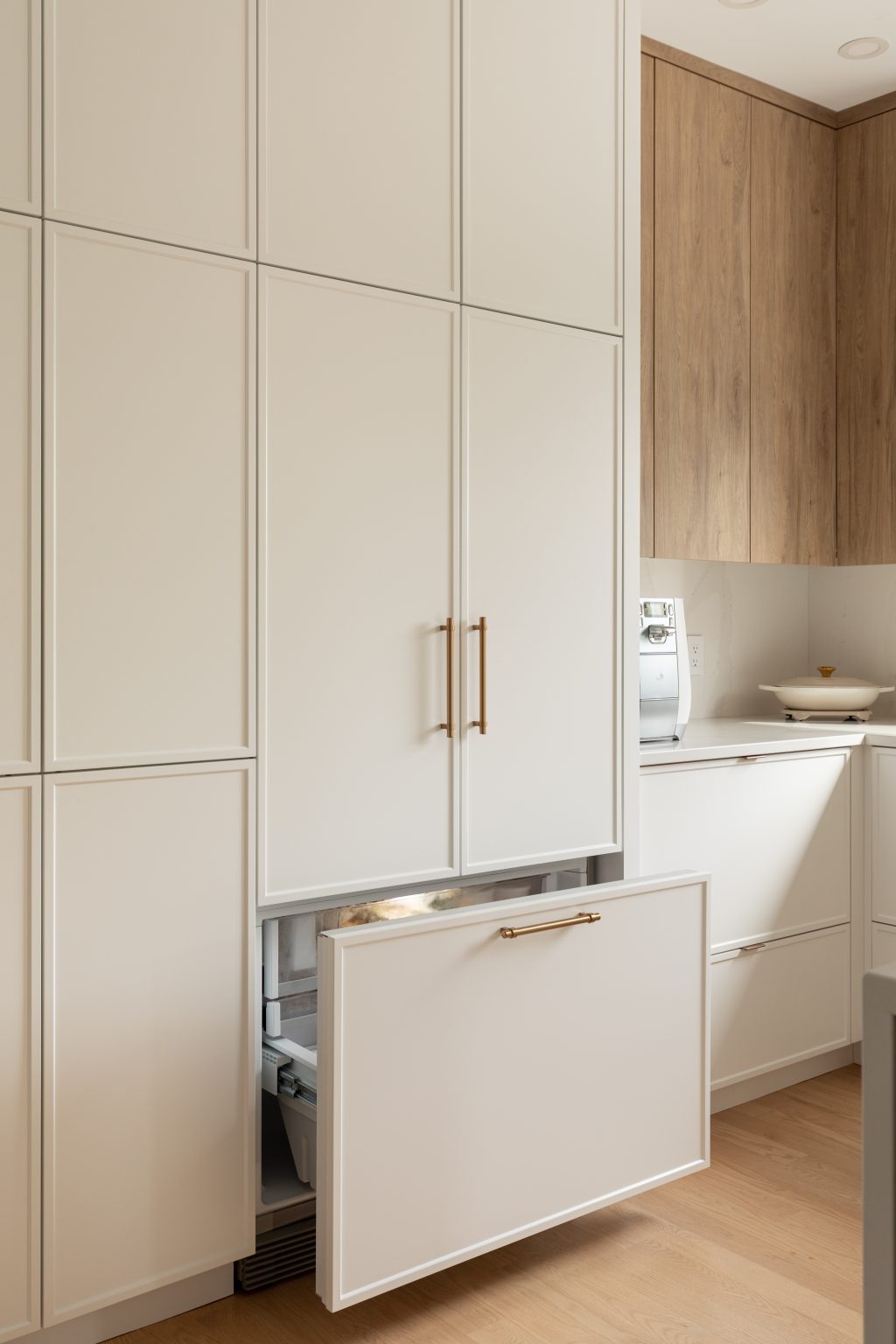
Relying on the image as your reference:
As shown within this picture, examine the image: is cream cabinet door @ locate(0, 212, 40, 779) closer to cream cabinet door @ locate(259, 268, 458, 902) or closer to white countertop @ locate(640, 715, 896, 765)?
cream cabinet door @ locate(259, 268, 458, 902)

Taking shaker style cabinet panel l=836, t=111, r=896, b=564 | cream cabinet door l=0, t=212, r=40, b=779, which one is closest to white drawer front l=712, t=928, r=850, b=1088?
shaker style cabinet panel l=836, t=111, r=896, b=564

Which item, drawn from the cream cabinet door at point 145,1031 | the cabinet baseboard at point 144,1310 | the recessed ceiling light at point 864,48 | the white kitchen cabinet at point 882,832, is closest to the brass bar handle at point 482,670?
the cream cabinet door at point 145,1031

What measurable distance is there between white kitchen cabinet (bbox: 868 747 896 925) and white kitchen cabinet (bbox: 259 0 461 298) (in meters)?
1.66

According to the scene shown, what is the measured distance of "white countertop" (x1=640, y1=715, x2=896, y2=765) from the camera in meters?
2.57

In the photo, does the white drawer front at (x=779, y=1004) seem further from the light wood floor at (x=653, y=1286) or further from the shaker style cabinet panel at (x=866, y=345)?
the shaker style cabinet panel at (x=866, y=345)

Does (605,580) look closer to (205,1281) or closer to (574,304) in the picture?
(574,304)

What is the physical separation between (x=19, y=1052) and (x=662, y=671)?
1.62 meters

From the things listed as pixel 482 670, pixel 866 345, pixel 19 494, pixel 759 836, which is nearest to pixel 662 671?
pixel 759 836

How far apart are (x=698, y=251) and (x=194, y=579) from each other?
1.77m

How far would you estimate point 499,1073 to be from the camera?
1.85 metres

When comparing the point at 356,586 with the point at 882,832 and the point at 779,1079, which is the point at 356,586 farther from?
the point at 779,1079

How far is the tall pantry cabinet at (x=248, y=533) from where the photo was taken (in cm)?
167

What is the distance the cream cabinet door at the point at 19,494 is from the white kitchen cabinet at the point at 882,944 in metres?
2.19

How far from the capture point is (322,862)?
6.36 ft
